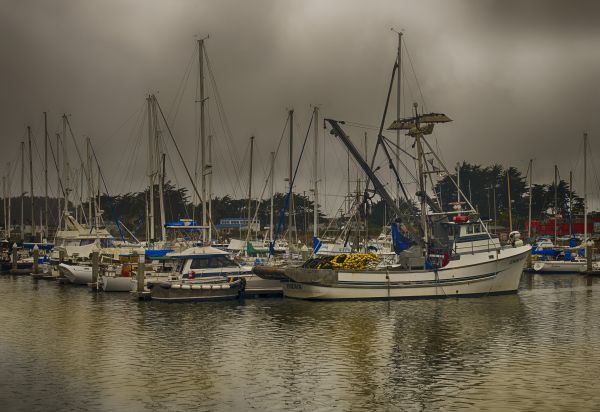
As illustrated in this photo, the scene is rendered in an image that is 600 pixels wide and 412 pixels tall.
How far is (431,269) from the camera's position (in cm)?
4759

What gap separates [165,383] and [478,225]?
29.5m

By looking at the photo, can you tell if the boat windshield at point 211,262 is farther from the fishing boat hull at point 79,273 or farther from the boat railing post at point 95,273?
the fishing boat hull at point 79,273

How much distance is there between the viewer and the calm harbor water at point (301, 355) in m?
22.2

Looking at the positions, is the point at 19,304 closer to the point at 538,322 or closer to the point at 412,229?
the point at 412,229

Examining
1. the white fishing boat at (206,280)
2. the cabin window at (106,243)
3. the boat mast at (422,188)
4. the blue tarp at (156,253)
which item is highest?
the boat mast at (422,188)

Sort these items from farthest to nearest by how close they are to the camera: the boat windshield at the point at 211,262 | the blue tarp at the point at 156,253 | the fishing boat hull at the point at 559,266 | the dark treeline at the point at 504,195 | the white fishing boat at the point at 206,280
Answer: the dark treeline at the point at 504,195 < the fishing boat hull at the point at 559,266 < the blue tarp at the point at 156,253 < the boat windshield at the point at 211,262 < the white fishing boat at the point at 206,280

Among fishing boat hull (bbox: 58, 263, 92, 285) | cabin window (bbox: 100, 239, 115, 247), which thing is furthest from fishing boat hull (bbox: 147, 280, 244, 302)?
cabin window (bbox: 100, 239, 115, 247)

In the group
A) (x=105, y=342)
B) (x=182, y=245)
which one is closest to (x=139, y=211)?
(x=182, y=245)

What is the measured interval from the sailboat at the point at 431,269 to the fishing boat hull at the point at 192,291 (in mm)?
3635

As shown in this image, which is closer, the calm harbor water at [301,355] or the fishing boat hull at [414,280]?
the calm harbor water at [301,355]

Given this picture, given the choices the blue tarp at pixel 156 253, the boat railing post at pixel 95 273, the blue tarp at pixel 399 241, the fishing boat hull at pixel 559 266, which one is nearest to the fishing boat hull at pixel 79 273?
the boat railing post at pixel 95 273

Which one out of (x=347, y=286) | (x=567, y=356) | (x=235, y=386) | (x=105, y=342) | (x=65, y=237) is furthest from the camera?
(x=65, y=237)

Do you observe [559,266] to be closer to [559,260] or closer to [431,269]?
[559,260]

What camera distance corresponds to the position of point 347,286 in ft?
153
